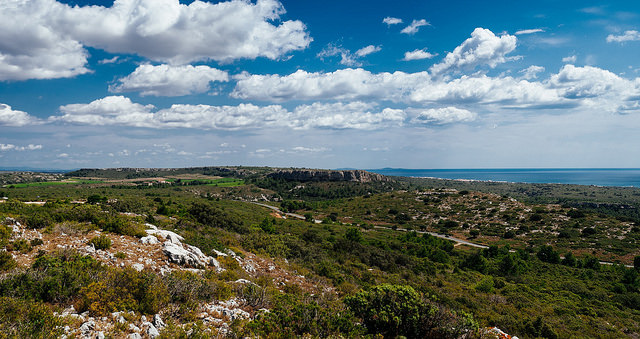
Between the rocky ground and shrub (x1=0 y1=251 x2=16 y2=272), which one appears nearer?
the rocky ground

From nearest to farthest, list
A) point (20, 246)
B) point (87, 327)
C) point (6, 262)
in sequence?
point (87, 327)
point (6, 262)
point (20, 246)

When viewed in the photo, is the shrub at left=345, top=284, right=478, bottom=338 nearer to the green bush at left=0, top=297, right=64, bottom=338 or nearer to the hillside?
the hillside

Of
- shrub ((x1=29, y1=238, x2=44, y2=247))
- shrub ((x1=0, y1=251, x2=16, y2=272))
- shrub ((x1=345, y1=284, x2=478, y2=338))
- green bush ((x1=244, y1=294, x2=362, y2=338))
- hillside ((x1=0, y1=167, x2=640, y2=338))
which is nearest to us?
hillside ((x1=0, y1=167, x2=640, y2=338))

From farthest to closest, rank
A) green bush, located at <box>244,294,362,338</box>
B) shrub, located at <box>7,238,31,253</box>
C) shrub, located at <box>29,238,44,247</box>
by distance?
shrub, located at <box>29,238,44,247</box> < shrub, located at <box>7,238,31,253</box> < green bush, located at <box>244,294,362,338</box>

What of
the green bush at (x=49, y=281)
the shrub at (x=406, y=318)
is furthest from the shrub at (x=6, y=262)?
the shrub at (x=406, y=318)

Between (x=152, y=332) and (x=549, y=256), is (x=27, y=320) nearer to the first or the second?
(x=152, y=332)

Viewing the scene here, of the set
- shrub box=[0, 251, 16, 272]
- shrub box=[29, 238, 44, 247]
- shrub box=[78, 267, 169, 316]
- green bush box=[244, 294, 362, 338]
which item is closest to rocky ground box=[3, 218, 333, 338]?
shrub box=[29, 238, 44, 247]

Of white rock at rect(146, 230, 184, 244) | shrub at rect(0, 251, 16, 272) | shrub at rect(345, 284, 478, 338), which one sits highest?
shrub at rect(0, 251, 16, 272)

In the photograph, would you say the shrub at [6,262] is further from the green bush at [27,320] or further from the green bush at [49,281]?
the green bush at [27,320]

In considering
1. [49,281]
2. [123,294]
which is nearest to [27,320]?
[49,281]

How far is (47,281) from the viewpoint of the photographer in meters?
8.78

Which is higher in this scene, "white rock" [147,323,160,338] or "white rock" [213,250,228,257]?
"white rock" [147,323,160,338]

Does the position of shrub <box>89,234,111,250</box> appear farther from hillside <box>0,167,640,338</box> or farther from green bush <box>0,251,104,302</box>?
green bush <box>0,251,104,302</box>

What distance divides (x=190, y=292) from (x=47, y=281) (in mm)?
4243
